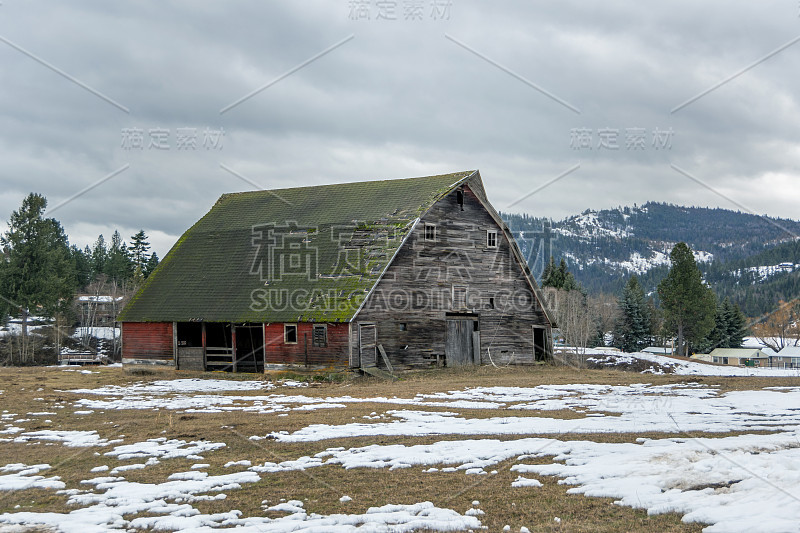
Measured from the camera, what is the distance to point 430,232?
1216 inches

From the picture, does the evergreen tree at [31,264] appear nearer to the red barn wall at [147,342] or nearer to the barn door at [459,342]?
the red barn wall at [147,342]

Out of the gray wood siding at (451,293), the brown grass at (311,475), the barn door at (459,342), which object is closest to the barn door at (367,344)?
the gray wood siding at (451,293)

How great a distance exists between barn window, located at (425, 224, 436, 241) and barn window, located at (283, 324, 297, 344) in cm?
736

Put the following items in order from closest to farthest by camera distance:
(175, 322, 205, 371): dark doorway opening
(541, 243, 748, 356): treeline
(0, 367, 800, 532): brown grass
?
(0, 367, 800, 532): brown grass < (175, 322, 205, 371): dark doorway opening < (541, 243, 748, 356): treeline

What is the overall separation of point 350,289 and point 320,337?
7.93 feet

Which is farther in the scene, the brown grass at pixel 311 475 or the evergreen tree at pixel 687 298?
the evergreen tree at pixel 687 298

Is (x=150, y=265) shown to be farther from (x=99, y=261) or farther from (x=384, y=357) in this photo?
(x=384, y=357)

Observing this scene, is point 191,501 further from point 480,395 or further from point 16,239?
point 16,239

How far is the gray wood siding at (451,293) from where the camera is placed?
29.3 meters

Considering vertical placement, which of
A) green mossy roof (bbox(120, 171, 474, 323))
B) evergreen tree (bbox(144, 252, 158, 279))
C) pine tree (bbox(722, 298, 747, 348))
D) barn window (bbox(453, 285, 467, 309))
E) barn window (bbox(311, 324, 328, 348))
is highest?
evergreen tree (bbox(144, 252, 158, 279))

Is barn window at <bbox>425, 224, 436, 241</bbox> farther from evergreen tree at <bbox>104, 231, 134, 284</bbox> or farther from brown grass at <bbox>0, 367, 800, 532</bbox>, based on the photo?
evergreen tree at <bbox>104, 231, 134, 284</bbox>

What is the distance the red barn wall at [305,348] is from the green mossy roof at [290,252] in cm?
67

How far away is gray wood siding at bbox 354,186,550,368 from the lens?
1154 inches

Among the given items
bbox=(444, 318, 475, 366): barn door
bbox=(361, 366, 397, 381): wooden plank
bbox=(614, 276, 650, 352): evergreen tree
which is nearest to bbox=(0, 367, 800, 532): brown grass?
bbox=(361, 366, 397, 381): wooden plank
